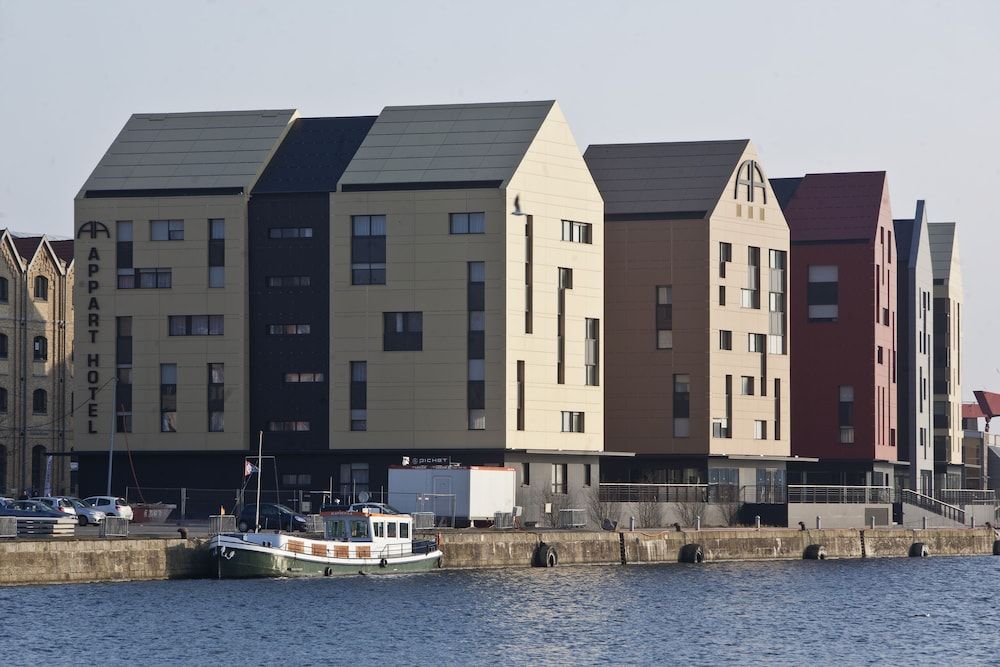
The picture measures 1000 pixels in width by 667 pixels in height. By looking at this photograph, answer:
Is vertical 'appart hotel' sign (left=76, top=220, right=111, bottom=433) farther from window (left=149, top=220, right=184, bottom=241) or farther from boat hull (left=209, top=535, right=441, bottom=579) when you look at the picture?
boat hull (left=209, top=535, right=441, bottom=579)

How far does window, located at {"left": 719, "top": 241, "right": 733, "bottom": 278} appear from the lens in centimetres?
14200

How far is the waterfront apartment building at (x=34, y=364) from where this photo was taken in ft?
495

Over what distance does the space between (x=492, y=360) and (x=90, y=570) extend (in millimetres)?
42295

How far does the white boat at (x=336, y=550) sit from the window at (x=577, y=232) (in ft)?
112

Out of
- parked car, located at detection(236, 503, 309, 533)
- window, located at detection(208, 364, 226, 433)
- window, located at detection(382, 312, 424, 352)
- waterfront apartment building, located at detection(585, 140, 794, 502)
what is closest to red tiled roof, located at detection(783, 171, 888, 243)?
waterfront apartment building, located at detection(585, 140, 794, 502)

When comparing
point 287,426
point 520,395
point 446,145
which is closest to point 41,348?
point 287,426

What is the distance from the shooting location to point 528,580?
101375 millimetres

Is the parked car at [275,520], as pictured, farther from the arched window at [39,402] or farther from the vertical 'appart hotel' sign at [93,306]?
the arched window at [39,402]

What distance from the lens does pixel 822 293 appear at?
157 meters

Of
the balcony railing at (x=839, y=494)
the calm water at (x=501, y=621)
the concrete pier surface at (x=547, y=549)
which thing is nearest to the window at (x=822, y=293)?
the balcony railing at (x=839, y=494)

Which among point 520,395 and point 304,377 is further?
point 304,377

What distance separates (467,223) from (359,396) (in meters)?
12.4

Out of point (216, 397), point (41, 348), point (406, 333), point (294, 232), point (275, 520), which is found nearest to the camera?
point (275, 520)

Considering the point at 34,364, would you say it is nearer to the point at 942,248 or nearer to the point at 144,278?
the point at 144,278
